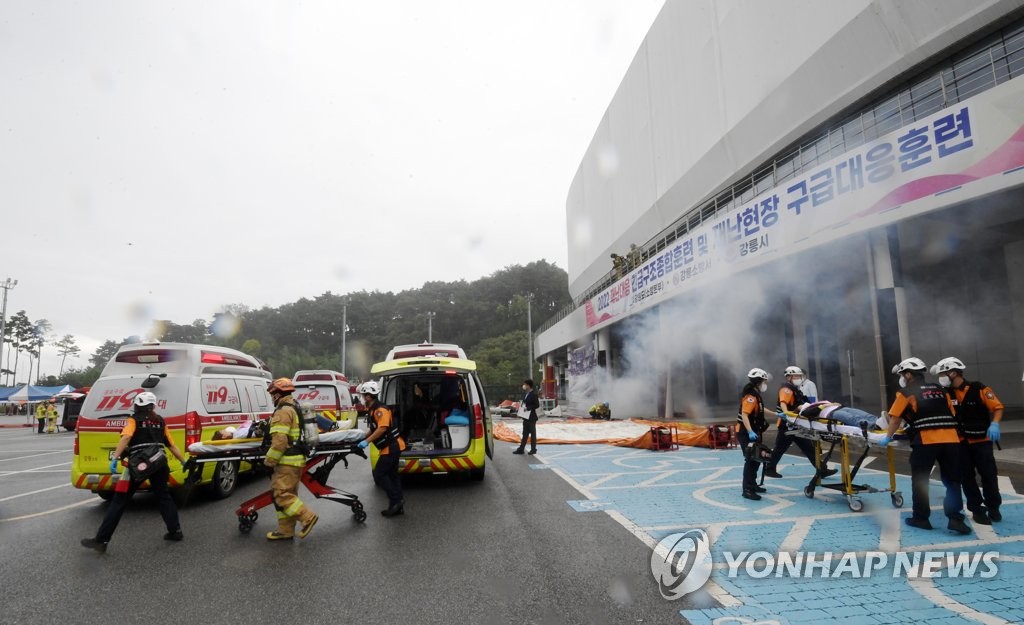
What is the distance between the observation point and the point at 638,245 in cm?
2812

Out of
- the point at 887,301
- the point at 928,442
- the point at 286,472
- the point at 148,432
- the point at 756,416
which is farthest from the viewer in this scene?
the point at 887,301

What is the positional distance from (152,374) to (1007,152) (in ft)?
42.2

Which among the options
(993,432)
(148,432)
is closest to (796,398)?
(993,432)

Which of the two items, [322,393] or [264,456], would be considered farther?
[322,393]

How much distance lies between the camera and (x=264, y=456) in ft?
18.5

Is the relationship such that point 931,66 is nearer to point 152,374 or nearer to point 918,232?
point 918,232

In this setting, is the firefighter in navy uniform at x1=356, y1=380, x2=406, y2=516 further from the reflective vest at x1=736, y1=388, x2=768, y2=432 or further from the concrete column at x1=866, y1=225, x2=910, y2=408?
the concrete column at x1=866, y1=225, x2=910, y2=408

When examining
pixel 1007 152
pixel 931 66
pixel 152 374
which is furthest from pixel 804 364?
pixel 152 374

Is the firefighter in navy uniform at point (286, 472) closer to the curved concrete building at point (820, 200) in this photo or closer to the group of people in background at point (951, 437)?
the group of people in background at point (951, 437)

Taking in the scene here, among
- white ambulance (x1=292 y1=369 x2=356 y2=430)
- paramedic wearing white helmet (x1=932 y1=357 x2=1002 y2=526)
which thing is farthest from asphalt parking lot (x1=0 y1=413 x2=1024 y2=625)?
white ambulance (x1=292 y1=369 x2=356 y2=430)

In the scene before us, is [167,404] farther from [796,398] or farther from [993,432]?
[993,432]

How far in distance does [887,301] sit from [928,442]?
805 centimetres

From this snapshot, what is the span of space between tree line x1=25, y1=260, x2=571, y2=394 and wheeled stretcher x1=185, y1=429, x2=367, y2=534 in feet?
201

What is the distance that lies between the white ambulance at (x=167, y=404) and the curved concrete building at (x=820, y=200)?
11.9 meters
